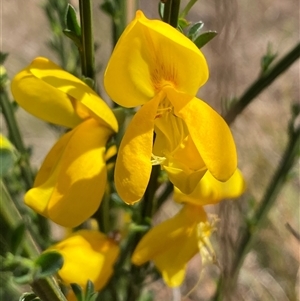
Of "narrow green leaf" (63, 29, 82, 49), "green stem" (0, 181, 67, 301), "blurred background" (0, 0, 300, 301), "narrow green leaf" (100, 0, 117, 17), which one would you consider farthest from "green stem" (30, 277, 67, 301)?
"blurred background" (0, 0, 300, 301)

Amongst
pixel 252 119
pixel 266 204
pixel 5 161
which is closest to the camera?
pixel 5 161

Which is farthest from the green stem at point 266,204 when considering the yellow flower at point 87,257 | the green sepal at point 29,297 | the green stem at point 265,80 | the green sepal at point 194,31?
the green sepal at point 29,297

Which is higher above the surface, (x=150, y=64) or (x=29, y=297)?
(x=150, y=64)

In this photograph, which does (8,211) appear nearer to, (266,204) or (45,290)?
(45,290)

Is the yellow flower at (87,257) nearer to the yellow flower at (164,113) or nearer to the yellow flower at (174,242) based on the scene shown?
the yellow flower at (174,242)

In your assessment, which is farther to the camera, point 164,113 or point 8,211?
point 164,113

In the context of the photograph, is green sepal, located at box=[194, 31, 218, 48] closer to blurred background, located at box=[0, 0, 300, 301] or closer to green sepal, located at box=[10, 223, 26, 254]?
green sepal, located at box=[10, 223, 26, 254]

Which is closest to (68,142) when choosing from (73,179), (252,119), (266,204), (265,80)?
(73,179)
